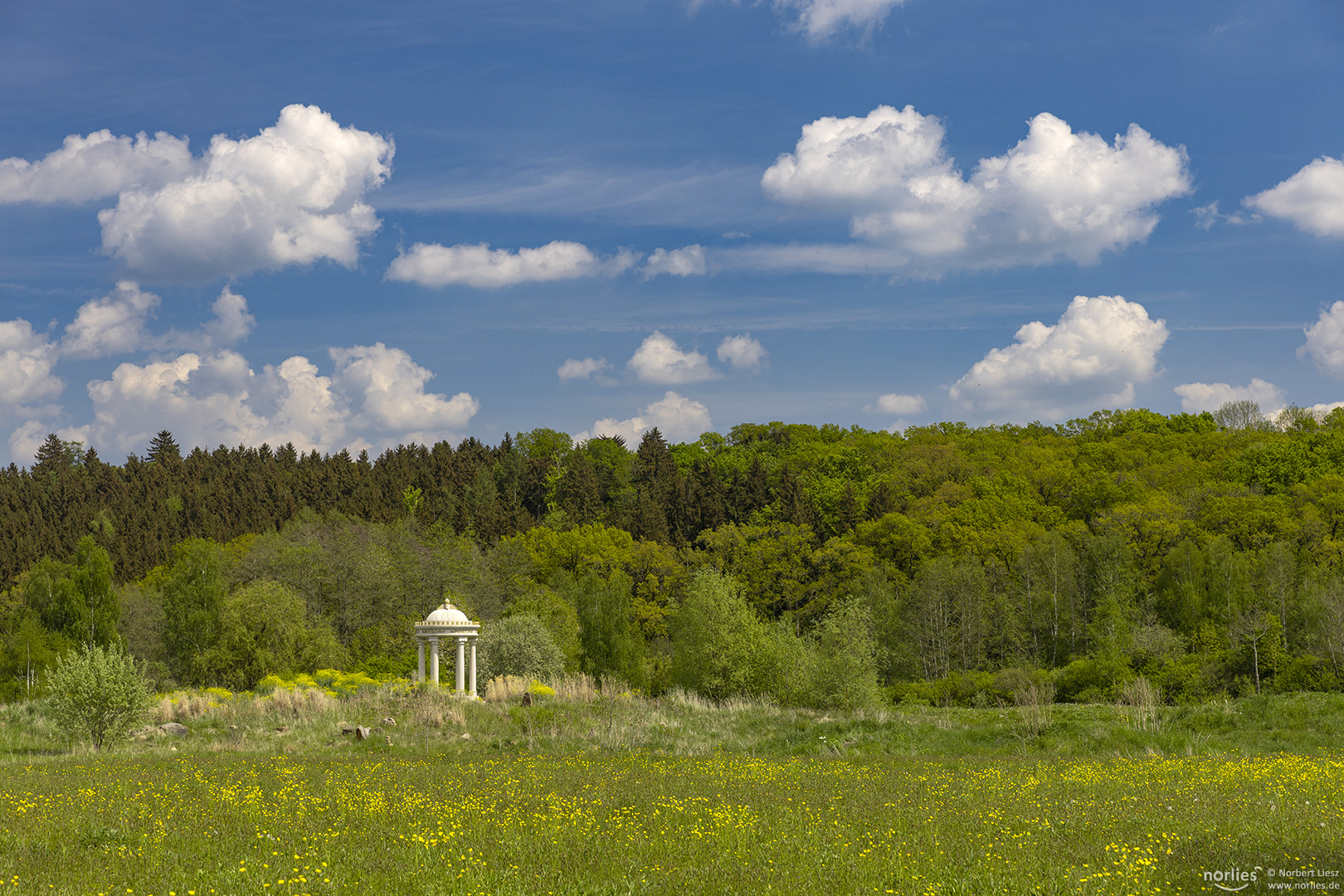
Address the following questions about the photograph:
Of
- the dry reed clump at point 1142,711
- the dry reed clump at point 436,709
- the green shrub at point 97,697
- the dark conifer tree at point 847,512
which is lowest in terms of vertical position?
the dry reed clump at point 1142,711

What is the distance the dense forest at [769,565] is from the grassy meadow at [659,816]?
55.9ft

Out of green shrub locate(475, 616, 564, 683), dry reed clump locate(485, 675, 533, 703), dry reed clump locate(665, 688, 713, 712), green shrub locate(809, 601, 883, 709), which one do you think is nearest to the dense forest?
green shrub locate(809, 601, 883, 709)

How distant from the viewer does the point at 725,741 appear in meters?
26.8

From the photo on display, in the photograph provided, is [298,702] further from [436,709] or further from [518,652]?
[518,652]

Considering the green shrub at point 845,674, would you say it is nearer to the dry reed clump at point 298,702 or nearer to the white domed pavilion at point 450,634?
the white domed pavilion at point 450,634

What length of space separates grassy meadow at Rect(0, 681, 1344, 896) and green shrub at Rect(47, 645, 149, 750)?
→ 2.06ft

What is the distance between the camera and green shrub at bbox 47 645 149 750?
24281mm

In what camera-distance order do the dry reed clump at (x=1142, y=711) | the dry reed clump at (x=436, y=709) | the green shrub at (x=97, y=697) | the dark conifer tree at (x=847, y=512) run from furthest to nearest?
the dark conifer tree at (x=847, y=512) < the dry reed clump at (x=436, y=709) < the dry reed clump at (x=1142, y=711) < the green shrub at (x=97, y=697)

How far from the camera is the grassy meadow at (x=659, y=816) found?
29.9 ft

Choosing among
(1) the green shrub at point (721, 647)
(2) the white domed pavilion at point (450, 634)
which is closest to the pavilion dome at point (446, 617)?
(2) the white domed pavilion at point (450, 634)

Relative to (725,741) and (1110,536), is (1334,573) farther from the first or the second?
(725,741)

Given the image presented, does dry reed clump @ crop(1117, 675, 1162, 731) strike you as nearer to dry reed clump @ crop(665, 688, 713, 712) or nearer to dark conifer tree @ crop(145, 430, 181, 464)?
dry reed clump @ crop(665, 688, 713, 712)

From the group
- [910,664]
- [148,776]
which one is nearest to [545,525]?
[910,664]

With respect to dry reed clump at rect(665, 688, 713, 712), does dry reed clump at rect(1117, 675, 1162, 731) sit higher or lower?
higher
